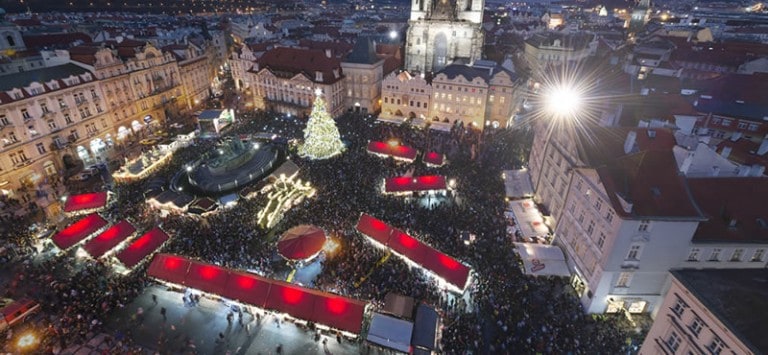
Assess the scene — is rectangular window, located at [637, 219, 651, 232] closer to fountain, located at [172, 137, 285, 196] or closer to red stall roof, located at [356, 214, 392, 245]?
red stall roof, located at [356, 214, 392, 245]

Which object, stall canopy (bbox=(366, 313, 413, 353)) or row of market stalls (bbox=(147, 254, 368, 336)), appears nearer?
stall canopy (bbox=(366, 313, 413, 353))

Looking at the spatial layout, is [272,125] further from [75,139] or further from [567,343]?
[567,343]

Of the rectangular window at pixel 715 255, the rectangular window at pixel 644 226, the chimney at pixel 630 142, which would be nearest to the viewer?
the rectangular window at pixel 644 226

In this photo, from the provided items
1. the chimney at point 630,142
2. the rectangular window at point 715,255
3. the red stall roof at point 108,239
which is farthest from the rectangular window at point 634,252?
the red stall roof at point 108,239

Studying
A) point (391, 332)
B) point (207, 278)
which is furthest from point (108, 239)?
point (391, 332)

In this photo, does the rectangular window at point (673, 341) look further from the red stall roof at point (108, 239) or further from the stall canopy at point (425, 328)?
the red stall roof at point (108, 239)

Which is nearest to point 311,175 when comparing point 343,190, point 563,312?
point 343,190

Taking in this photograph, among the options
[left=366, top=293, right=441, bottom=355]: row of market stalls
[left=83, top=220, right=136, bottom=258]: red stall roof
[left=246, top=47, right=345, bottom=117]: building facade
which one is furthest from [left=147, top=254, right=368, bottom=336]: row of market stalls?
[left=246, top=47, right=345, bottom=117]: building facade
